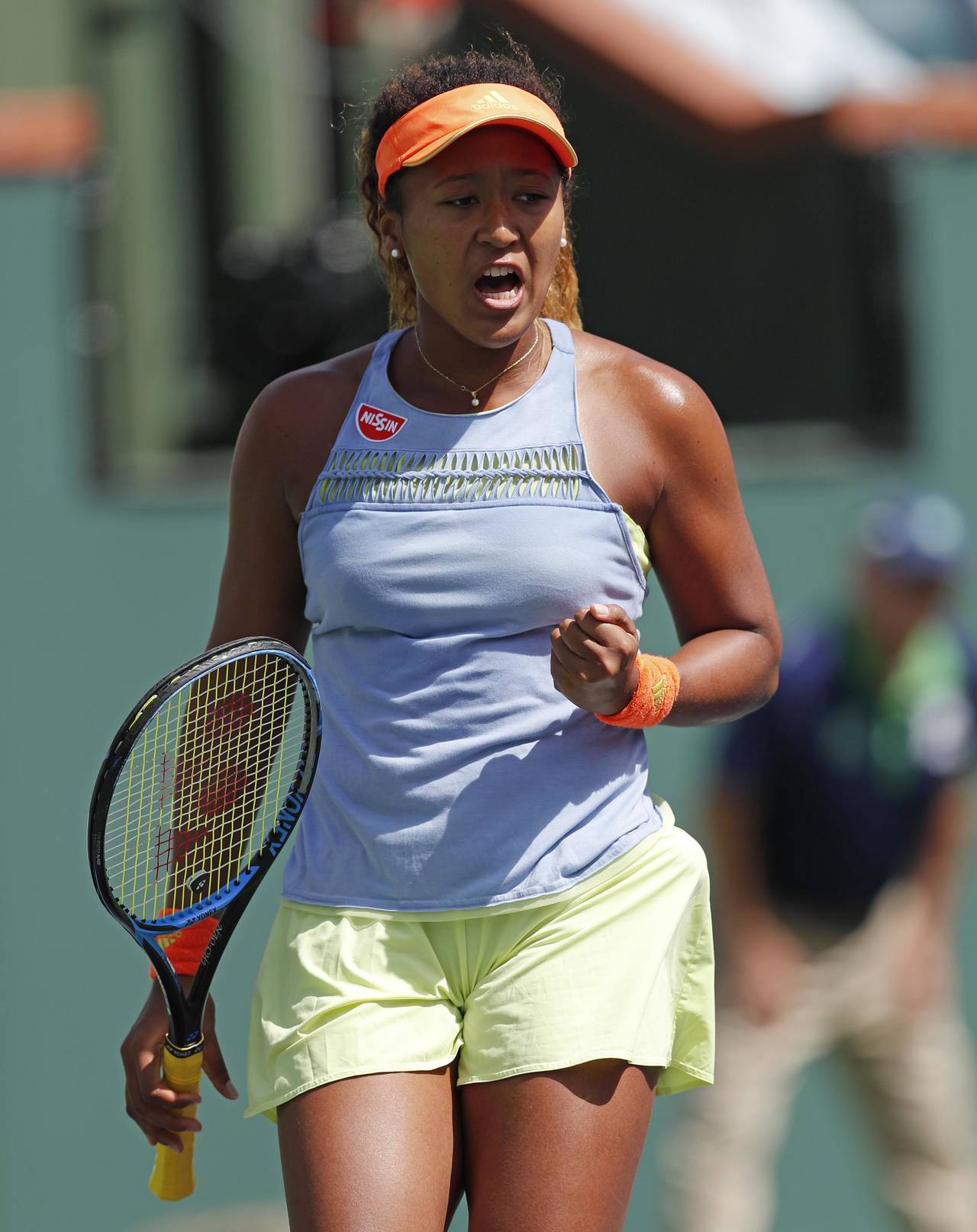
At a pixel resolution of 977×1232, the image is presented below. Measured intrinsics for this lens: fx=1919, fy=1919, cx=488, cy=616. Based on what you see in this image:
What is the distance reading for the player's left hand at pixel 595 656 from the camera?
6.86 feet

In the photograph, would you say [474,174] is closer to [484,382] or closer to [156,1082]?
[484,382]

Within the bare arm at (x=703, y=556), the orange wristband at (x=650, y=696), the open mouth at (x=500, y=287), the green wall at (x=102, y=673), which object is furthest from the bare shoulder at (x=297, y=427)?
the green wall at (x=102, y=673)

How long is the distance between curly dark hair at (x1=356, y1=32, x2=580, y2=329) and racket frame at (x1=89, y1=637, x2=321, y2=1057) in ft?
1.83

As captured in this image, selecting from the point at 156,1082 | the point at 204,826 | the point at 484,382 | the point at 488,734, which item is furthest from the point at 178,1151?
the point at 484,382

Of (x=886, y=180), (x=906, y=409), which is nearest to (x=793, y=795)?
(x=906, y=409)

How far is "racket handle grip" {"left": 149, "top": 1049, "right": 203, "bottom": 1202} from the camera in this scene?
7.79 ft

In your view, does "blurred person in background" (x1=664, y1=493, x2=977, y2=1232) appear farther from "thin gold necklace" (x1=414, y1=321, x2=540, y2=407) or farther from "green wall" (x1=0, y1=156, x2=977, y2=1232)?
"thin gold necklace" (x1=414, y1=321, x2=540, y2=407)

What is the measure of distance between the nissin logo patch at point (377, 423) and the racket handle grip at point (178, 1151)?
A: 0.80m

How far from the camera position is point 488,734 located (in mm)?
2271

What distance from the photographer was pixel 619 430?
234 centimetres

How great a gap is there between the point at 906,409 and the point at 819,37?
135cm

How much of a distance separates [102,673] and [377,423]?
3.62m

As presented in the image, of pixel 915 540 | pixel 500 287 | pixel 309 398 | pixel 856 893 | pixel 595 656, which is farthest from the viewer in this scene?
pixel 915 540

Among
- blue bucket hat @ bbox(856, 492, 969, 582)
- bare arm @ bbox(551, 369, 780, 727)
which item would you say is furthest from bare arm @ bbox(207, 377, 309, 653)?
blue bucket hat @ bbox(856, 492, 969, 582)
